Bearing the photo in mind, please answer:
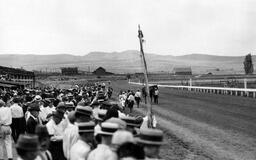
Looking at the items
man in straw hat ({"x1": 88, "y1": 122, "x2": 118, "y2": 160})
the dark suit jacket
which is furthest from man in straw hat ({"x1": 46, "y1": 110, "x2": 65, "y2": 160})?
man in straw hat ({"x1": 88, "y1": 122, "x2": 118, "y2": 160})

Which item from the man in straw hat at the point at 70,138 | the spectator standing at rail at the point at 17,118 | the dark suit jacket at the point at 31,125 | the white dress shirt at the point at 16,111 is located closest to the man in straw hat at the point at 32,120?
the dark suit jacket at the point at 31,125

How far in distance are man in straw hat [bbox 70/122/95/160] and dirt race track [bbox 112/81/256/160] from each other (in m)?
7.07

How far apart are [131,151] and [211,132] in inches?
505

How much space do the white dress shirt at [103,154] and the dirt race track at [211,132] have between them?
7.52 m

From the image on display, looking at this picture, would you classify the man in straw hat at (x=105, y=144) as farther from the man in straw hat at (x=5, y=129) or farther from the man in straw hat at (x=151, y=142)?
the man in straw hat at (x=5, y=129)

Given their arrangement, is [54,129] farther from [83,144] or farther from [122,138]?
[122,138]

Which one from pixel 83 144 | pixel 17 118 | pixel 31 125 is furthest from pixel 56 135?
pixel 17 118

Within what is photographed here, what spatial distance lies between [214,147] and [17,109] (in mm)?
6147

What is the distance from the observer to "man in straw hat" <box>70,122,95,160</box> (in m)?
4.86

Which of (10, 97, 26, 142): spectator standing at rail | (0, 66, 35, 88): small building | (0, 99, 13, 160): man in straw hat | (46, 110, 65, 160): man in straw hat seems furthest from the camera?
(0, 66, 35, 88): small building

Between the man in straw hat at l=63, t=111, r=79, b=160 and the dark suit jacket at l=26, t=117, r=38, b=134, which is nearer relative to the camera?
the man in straw hat at l=63, t=111, r=79, b=160

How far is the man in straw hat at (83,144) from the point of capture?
4.86m

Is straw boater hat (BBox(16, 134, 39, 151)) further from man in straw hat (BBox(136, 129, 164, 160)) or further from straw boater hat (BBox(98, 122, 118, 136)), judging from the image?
man in straw hat (BBox(136, 129, 164, 160))

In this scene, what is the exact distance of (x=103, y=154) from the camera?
442 cm
